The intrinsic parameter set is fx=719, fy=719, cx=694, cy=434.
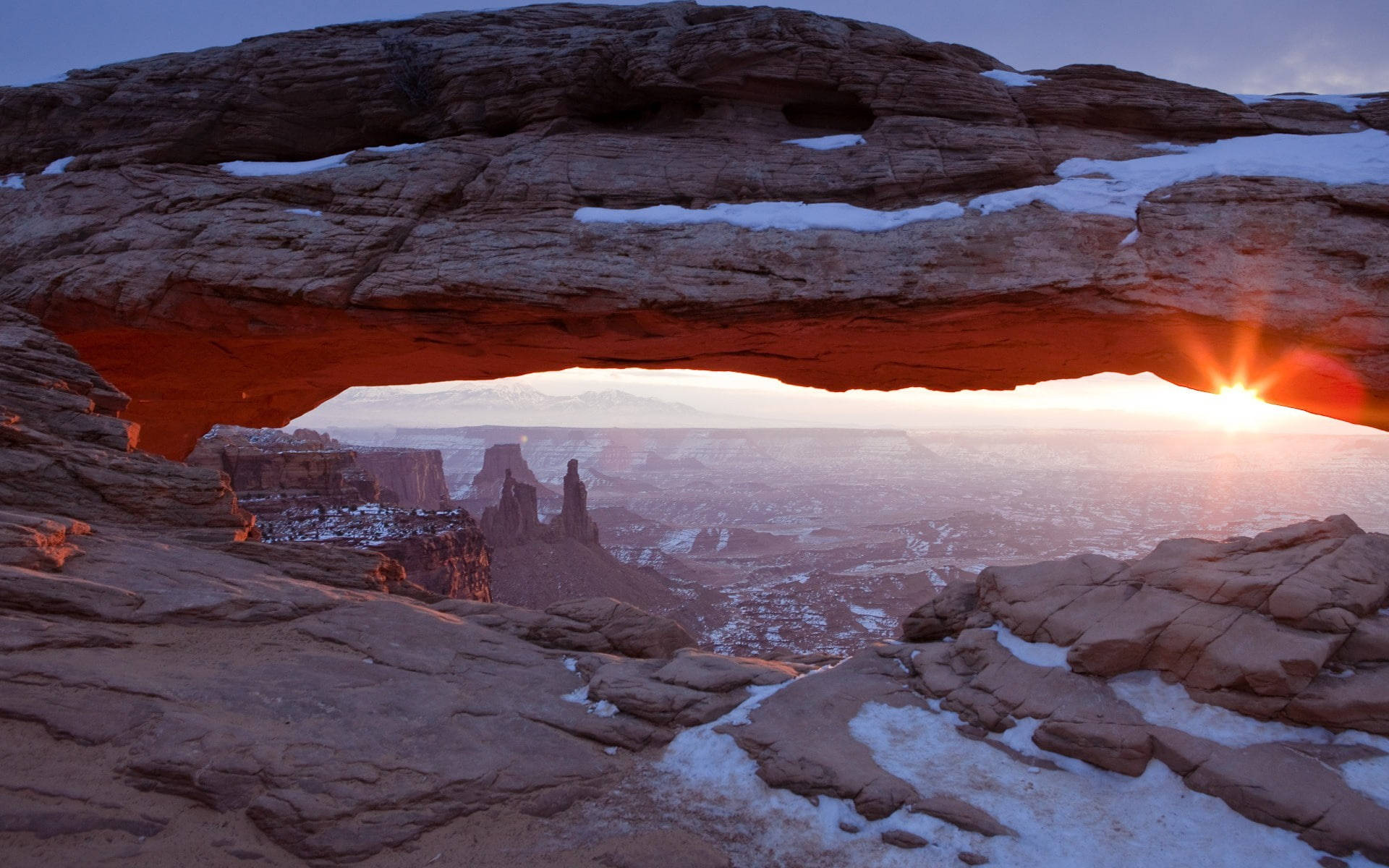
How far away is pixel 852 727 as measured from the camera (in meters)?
9.99

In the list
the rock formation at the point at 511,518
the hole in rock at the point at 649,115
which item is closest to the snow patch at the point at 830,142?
the hole in rock at the point at 649,115

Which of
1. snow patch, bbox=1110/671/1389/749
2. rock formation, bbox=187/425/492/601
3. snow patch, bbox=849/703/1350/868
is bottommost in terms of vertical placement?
rock formation, bbox=187/425/492/601

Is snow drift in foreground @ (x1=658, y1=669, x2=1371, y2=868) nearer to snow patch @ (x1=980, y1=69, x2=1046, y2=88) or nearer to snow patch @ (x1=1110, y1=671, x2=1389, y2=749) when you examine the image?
snow patch @ (x1=1110, y1=671, x2=1389, y2=749)

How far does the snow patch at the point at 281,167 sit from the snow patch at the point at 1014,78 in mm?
14576

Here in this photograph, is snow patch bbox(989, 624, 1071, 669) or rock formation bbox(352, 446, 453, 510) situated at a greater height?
snow patch bbox(989, 624, 1071, 669)

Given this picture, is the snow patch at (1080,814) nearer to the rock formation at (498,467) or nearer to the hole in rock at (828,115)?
the hole in rock at (828,115)

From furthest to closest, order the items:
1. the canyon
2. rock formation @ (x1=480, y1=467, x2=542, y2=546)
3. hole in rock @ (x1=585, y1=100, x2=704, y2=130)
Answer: rock formation @ (x1=480, y1=467, x2=542, y2=546)
hole in rock @ (x1=585, y1=100, x2=704, y2=130)
the canyon

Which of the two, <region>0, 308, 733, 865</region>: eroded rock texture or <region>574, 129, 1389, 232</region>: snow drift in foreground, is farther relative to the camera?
<region>574, 129, 1389, 232</region>: snow drift in foreground

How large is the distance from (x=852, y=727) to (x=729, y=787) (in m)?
2.11

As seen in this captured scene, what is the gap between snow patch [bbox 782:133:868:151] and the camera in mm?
15539

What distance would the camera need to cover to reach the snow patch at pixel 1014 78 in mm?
15742

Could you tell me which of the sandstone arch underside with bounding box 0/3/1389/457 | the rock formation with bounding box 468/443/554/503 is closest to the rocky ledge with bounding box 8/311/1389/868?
the sandstone arch underside with bounding box 0/3/1389/457

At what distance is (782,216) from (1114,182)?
6494 mm

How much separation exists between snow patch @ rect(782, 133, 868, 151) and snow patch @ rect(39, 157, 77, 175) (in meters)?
16.4
